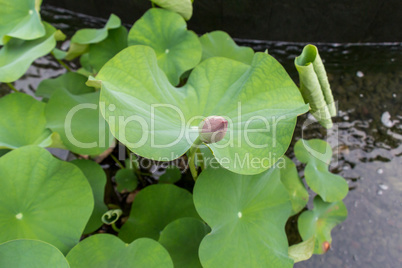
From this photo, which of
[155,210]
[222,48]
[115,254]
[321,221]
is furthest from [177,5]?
[321,221]

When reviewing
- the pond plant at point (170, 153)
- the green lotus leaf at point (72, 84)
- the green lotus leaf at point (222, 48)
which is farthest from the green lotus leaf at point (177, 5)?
the green lotus leaf at point (72, 84)

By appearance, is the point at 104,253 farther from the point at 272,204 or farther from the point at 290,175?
the point at 290,175

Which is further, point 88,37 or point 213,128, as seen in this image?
point 88,37

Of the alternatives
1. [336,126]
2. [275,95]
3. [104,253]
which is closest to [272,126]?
[275,95]

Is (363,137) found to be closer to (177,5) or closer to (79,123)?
(177,5)

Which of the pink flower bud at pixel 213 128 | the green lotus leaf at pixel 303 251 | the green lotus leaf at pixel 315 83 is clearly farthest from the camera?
the green lotus leaf at pixel 303 251

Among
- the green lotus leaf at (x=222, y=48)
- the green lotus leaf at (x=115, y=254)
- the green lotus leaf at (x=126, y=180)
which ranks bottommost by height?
the green lotus leaf at (x=126, y=180)

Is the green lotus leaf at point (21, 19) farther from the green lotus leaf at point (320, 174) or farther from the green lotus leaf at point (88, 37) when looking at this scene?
the green lotus leaf at point (320, 174)
